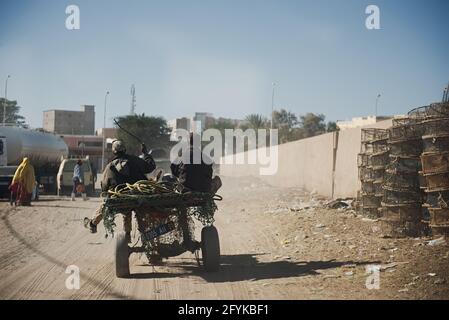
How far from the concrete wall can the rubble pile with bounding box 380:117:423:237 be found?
402 cm

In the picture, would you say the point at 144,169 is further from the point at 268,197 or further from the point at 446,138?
the point at 268,197

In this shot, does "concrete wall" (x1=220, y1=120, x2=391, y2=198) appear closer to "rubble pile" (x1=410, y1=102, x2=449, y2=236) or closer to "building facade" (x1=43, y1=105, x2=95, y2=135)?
"rubble pile" (x1=410, y1=102, x2=449, y2=236)

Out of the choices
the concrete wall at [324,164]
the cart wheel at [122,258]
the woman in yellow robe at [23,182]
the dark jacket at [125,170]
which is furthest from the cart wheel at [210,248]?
the woman in yellow robe at [23,182]

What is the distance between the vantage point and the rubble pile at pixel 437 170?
29.0 ft

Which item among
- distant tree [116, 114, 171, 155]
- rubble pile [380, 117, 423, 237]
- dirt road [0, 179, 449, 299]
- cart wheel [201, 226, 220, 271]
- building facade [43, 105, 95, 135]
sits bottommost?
dirt road [0, 179, 449, 299]

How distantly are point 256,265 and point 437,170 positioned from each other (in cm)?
364

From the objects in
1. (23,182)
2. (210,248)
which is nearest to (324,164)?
(23,182)

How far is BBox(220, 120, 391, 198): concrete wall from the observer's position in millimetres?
17141

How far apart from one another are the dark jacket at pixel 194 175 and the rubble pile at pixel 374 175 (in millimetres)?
5140

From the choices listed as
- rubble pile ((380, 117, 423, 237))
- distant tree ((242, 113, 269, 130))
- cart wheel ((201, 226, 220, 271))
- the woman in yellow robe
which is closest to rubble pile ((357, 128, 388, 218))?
rubble pile ((380, 117, 423, 237))

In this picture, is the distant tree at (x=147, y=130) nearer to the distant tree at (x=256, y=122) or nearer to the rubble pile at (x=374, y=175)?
the distant tree at (x=256, y=122)
